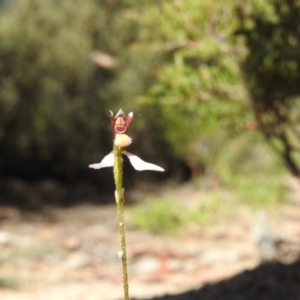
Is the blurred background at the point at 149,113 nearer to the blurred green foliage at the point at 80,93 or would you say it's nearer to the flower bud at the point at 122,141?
the blurred green foliage at the point at 80,93

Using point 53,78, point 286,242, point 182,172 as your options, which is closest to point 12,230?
point 286,242

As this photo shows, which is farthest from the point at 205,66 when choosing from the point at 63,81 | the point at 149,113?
the point at 149,113

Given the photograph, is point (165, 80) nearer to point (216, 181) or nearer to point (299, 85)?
point (299, 85)

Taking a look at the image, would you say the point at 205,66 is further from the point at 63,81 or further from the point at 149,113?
the point at 149,113

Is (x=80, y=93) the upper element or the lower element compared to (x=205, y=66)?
upper

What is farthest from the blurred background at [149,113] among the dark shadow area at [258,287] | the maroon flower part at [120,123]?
the maroon flower part at [120,123]
